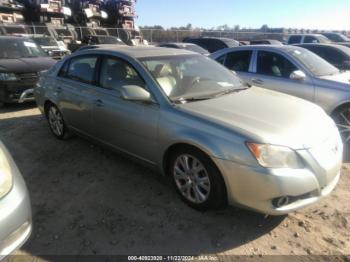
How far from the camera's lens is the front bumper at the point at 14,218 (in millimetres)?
2240

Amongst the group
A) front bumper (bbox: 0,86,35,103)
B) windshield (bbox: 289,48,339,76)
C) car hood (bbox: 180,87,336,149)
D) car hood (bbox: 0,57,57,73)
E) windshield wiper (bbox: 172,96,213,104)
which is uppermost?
windshield wiper (bbox: 172,96,213,104)

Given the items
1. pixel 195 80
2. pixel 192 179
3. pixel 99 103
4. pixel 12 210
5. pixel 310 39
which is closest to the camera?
pixel 12 210

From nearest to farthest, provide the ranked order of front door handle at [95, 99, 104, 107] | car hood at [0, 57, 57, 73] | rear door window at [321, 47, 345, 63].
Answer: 1. front door handle at [95, 99, 104, 107]
2. car hood at [0, 57, 57, 73]
3. rear door window at [321, 47, 345, 63]

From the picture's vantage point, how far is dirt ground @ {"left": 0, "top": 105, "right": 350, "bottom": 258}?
291 cm

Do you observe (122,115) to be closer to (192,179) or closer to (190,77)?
(190,77)

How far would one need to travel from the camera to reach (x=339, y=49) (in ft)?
27.3

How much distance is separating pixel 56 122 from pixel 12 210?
10.9 ft

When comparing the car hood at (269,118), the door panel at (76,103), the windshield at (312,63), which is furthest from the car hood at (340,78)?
the door panel at (76,103)

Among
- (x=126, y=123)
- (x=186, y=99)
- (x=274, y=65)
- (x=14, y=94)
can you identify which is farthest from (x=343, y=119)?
(x=14, y=94)

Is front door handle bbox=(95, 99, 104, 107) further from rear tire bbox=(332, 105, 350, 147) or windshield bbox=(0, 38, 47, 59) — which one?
windshield bbox=(0, 38, 47, 59)

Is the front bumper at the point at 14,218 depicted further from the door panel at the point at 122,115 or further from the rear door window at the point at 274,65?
the rear door window at the point at 274,65

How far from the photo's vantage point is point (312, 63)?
5984 mm

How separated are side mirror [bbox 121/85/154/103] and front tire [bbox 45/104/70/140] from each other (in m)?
2.11

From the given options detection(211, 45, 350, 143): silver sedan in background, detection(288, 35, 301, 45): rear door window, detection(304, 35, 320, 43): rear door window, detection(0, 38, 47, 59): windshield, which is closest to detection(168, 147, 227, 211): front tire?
detection(211, 45, 350, 143): silver sedan in background
